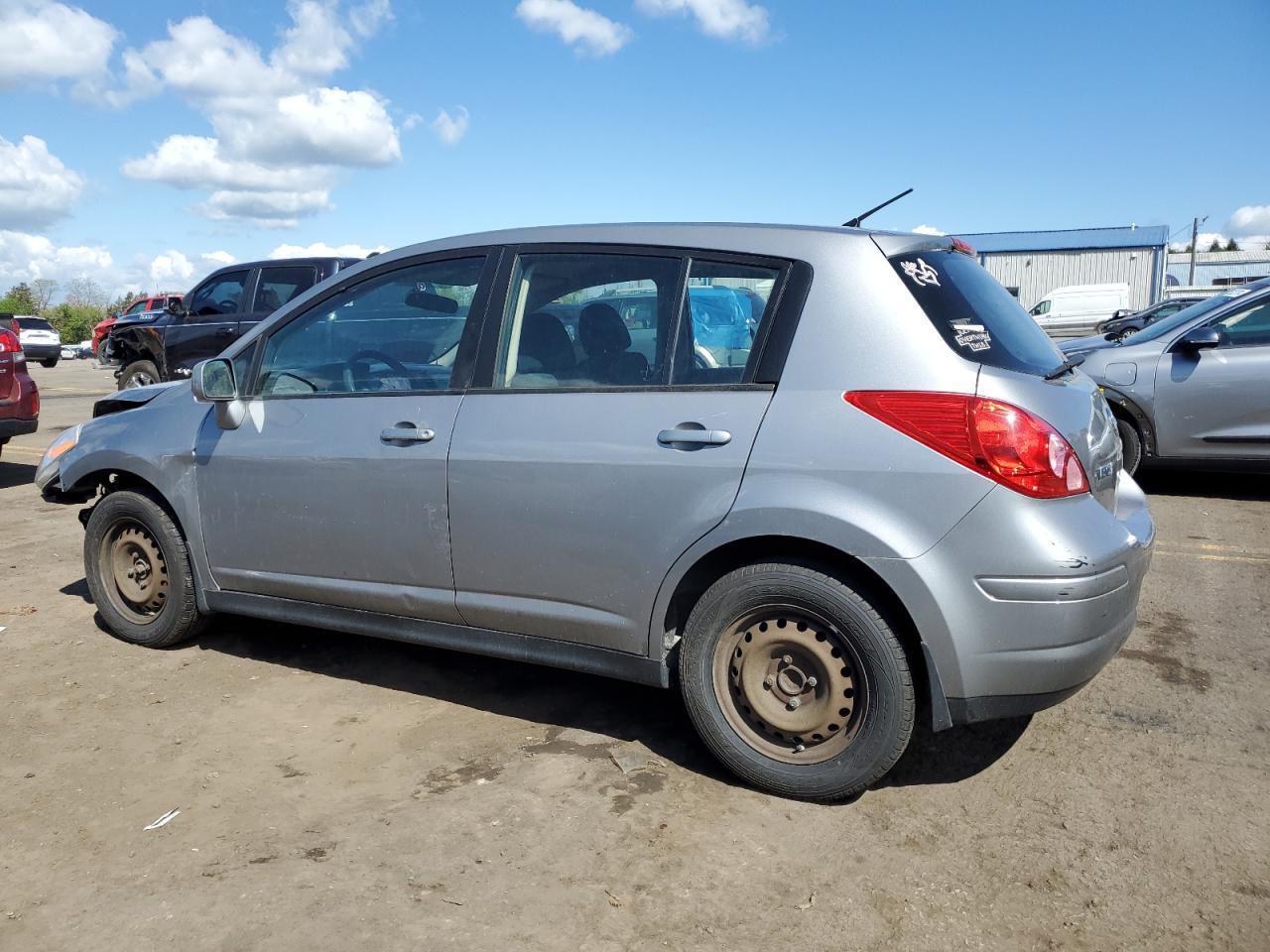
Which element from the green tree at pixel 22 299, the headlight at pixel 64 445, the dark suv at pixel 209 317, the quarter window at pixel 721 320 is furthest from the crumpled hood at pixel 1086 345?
the green tree at pixel 22 299

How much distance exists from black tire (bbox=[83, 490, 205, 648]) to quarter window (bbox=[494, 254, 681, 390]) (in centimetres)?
193

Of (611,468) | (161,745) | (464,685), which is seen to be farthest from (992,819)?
(161,745)

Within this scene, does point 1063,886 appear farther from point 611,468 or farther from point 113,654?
point 113,654

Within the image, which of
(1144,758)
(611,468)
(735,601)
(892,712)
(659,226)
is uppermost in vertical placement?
(659,226)

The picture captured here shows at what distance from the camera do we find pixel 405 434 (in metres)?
3.86

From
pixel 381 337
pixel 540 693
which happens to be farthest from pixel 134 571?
pixel 540 693

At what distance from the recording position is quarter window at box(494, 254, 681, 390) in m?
3.53

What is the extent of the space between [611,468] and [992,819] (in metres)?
1.60

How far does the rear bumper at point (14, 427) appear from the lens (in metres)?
8.90

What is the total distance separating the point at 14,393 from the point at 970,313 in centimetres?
858

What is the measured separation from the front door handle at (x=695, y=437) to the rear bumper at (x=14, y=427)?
7.80 metres

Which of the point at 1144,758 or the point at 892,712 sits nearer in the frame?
the point at 892,712

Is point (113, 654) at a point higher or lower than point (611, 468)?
lower

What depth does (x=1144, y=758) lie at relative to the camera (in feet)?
11.6
